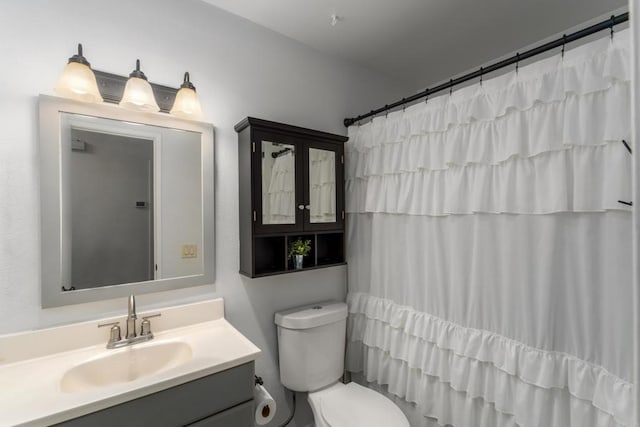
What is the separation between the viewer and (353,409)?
149 cm

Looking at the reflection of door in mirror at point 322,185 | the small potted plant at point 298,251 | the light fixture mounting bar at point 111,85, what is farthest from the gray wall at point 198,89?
the reflection of door in mirror at point 322,185

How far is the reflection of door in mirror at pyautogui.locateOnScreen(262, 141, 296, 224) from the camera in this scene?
152cm

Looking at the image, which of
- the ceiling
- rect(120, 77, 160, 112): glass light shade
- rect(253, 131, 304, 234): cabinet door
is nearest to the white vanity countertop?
rect(253, 131, 304, 234): cabinet door

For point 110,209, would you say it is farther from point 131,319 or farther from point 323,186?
point 323,186

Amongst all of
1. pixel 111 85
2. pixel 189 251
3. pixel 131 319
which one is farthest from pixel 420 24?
pixel 131 319

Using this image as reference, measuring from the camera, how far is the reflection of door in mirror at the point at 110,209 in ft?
3.94

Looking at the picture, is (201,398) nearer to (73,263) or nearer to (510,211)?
(73,263)

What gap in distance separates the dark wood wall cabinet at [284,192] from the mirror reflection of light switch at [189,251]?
232 millimetres

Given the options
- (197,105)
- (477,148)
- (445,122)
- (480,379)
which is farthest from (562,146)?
(197,105)

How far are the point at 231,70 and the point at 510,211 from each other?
1539mm

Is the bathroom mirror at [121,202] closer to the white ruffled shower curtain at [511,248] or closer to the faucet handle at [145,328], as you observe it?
the faucet handle at [145,328]

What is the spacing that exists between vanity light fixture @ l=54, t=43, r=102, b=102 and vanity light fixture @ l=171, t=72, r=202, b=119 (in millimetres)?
311

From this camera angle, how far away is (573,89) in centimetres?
105

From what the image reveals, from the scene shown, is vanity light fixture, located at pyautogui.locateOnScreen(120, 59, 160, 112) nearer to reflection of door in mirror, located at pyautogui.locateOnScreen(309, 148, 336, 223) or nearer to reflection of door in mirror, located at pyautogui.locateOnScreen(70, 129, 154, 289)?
reflection of door in mirror, located at pyautogui.locateOnScreen(70, 129, 154, 289)
